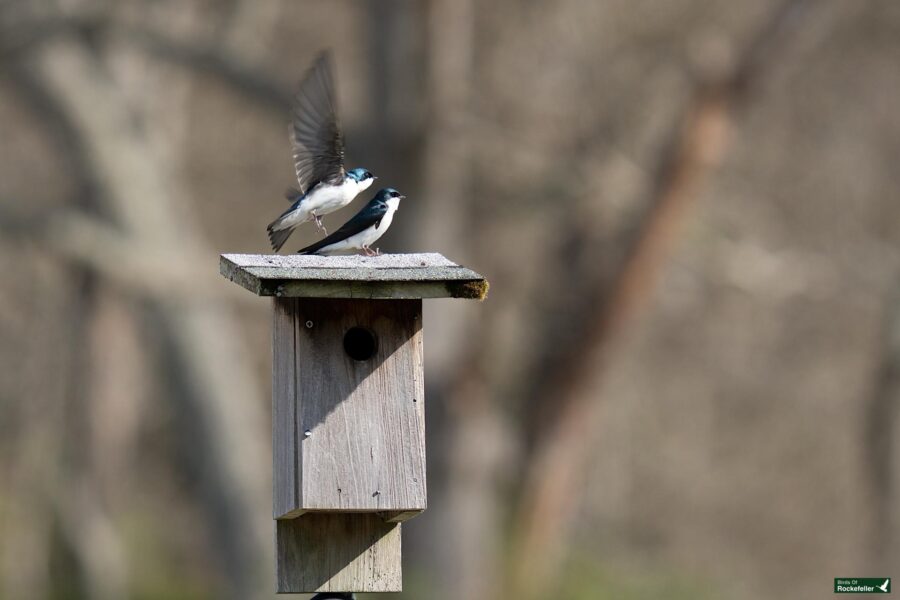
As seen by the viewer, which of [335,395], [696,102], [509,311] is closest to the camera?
[335,395]

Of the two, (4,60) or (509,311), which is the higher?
(4,60)

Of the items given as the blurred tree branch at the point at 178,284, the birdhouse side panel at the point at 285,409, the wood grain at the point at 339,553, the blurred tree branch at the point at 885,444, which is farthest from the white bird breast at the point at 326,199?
the blurred tree branch at the point at 885,444

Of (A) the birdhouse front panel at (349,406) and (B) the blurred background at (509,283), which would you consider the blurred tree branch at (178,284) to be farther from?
(A) the birdhouse front panel at (349,406)

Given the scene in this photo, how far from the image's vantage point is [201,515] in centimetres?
1231

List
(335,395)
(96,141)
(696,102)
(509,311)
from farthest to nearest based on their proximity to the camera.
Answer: (509,311) → (96,141) → (696,102) → (335,395)


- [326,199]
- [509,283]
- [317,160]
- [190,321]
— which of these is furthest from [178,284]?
[326,199]

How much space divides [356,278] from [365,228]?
297 mm

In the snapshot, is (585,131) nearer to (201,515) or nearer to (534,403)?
(534,403)

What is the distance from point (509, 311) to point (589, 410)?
2.34 metres

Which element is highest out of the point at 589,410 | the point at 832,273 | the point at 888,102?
the point at 888,102

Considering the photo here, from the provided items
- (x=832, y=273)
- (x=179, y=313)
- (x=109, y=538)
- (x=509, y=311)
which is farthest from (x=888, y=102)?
(x=109, y=538)

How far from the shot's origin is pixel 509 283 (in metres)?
14.0

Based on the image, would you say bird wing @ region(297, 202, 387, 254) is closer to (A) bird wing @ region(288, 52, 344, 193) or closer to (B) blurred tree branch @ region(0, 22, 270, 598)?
(A) bird wing @ region(288, 52, 344, 193)

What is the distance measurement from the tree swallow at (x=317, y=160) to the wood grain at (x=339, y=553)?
0.67 m
